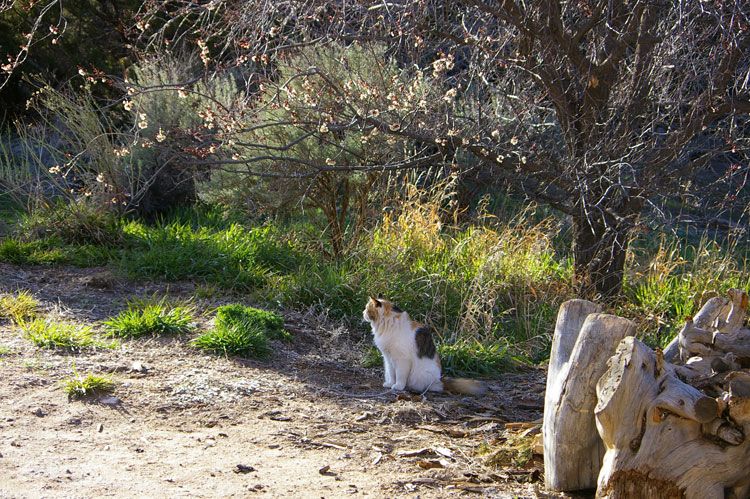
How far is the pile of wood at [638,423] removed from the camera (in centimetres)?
307

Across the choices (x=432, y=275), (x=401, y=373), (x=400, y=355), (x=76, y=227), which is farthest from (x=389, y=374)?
(x=76, y=227)

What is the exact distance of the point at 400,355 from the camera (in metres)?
5.14

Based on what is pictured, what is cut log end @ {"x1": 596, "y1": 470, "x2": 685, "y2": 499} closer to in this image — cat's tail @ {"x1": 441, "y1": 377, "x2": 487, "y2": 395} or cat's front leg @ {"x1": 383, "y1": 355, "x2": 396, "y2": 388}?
cat's tail @ {"x1": 441, "y1": 377, "x2": 487, "y2": 395}

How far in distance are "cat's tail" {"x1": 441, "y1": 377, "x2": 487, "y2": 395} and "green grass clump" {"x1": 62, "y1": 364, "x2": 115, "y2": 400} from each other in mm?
2304

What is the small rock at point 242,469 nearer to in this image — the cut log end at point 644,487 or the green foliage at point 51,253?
the cut log end at point 644,487

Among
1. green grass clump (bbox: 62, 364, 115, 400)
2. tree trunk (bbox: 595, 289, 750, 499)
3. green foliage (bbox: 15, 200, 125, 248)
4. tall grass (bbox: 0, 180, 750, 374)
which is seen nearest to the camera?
tree trunk (bbox: 595, 289, 750, 499)

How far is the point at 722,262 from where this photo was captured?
718 cm

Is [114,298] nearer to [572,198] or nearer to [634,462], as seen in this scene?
[572,198]

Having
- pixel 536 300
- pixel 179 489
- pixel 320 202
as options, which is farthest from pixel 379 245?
pixel 179 489

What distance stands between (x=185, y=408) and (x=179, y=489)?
1224 mm

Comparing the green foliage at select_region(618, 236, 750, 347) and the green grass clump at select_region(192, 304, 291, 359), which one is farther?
the green foliage at select_region(618, 236, 750, 347)

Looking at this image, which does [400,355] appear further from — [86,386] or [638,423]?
[638,423]

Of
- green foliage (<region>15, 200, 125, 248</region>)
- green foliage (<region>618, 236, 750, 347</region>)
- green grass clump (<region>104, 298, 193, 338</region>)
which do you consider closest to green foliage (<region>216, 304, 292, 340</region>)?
green grass clump (<region>104, 298, 193, 338</region>)

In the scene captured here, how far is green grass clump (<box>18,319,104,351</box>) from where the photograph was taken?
5301mm
